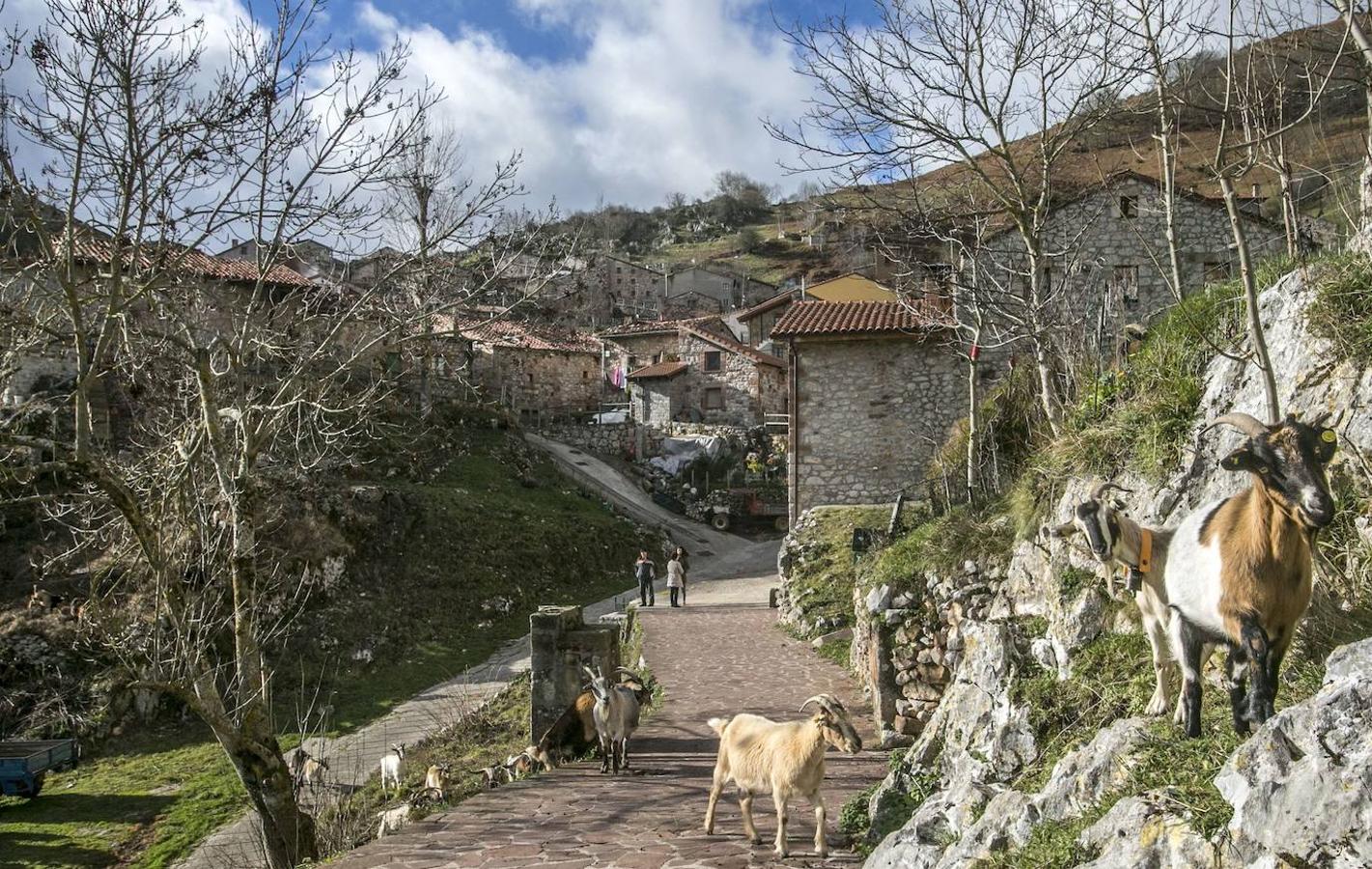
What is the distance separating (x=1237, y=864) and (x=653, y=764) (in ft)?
22.1

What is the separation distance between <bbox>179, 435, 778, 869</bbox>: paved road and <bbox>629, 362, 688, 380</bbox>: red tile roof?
6.54 m

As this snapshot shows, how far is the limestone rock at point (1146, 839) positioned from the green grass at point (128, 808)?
10.4m

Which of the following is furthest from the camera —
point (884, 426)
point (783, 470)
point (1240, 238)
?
point (783, 470)

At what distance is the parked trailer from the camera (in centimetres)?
1191

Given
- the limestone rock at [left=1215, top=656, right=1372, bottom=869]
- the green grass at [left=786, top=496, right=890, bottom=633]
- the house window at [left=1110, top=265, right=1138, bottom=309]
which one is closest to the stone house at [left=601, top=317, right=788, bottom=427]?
the green grass at [left=786, top=496, right=890, bottom=633]

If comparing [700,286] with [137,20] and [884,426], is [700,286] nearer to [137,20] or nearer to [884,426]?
[884,426]

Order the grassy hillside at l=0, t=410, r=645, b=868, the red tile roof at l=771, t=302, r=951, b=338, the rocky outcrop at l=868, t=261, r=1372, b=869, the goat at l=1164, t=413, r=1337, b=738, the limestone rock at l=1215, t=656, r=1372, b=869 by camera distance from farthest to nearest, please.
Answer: the red tile roof at l=771, t=302, r=951, b=338 < the grassy hillside at l=0, t=410, r=645, b=868 < the goat at l=1164, t=413, r=1337, b=738 < the rocky outcrop at l=868, t=261, r=1372, b=869 < the limestone rock at l=1215, t=656, r=1372, b=869

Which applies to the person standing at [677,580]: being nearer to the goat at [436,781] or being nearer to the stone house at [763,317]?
the goat at [436,781]

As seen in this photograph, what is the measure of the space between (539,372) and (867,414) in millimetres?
23259

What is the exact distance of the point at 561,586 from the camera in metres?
23.7

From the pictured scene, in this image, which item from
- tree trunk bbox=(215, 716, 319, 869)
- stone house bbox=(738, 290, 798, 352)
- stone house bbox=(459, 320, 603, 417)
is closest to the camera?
tree trunk bbox=(215, 716, 319, 869)

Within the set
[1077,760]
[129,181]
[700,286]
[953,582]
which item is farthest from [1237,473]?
[700,286]

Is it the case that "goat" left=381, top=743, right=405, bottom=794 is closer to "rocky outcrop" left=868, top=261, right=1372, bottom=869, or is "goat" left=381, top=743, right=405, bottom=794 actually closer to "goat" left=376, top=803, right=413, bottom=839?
"goat" left=376, top=803, right=413, bottom=839

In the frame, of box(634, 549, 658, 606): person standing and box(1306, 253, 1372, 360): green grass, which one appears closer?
box(1306, 253, 1372, 360): green grass
